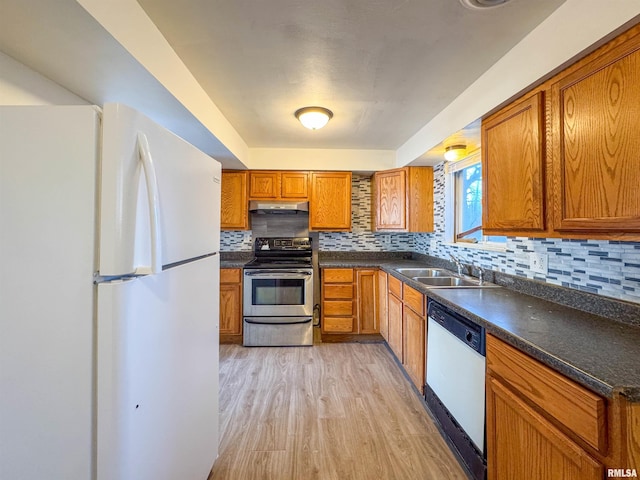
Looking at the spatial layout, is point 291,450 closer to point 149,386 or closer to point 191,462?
point 191,462

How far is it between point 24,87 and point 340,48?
1456 millimetres

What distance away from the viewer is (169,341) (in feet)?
3.14

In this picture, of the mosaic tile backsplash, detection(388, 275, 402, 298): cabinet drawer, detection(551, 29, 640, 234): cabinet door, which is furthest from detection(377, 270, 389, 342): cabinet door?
detection(551, 29, 640, 234): cabinet door

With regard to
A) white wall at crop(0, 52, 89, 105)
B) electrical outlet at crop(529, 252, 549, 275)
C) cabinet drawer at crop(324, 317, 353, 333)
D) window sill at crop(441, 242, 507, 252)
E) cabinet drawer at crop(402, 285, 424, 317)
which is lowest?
cabinet drawer at crop(324, 317, 353, 333)

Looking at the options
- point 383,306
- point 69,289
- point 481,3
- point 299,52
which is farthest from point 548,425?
point 383,306

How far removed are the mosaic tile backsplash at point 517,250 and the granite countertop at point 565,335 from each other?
0.52ft

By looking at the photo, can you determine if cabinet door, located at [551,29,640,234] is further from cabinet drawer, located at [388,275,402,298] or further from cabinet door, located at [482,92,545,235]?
cabinet drawer, located at [388,275,402,298]

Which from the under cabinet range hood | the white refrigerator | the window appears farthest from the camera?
the under cabinet range hood

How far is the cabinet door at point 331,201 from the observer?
3.36 metres

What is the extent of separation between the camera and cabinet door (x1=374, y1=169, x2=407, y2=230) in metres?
3.11

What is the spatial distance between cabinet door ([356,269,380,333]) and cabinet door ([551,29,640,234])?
6.70 ft

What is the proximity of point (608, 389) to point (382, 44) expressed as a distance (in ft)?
5.37

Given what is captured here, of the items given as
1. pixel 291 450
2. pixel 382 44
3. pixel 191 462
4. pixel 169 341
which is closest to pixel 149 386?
pixel 169 341

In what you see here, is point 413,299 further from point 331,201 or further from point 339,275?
point 331,201
